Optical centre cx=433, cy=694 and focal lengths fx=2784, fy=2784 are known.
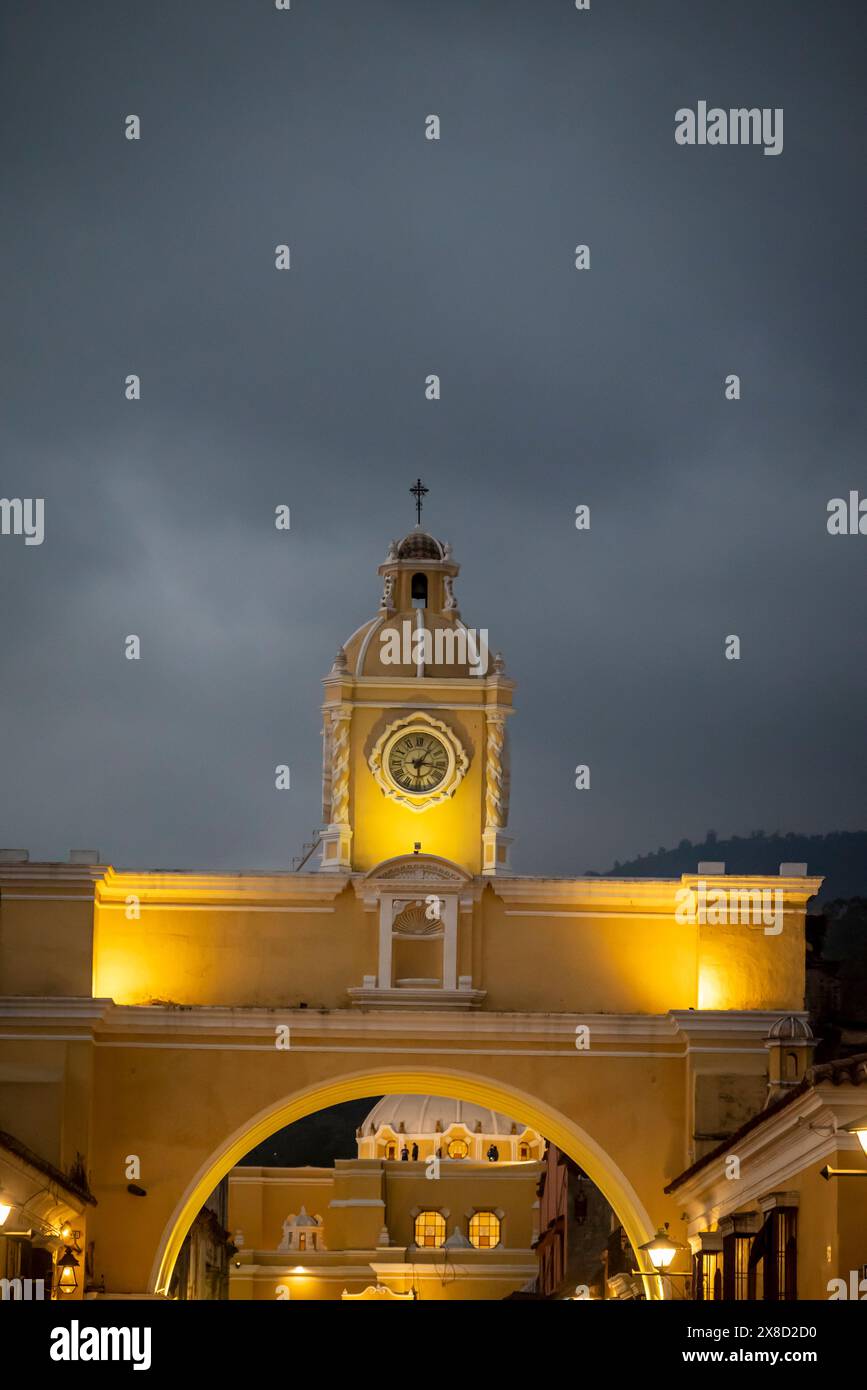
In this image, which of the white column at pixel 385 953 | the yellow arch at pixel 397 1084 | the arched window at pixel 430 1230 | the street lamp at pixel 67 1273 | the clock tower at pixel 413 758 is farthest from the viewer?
the arched window at pixel 430 1230

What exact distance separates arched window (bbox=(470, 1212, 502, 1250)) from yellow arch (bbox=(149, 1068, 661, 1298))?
3308 cm

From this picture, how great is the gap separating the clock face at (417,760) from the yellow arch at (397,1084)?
4.57m

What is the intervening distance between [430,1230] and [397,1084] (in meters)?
33.7

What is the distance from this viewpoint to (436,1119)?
77875mm

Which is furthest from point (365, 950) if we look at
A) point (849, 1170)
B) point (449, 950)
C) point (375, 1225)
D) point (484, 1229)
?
point (484, 1229)

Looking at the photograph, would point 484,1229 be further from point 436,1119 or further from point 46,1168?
point 46,1168

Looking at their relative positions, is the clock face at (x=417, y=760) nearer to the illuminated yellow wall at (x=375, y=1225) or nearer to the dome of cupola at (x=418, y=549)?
the dome of cupola at (x=418, y=549)

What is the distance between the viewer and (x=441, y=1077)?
4156 centimetres

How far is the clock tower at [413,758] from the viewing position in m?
42.9

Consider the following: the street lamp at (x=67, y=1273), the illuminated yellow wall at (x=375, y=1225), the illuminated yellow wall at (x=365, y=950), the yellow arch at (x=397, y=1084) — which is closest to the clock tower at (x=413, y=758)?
the illuminated yellow wall at (x=365, y=950)

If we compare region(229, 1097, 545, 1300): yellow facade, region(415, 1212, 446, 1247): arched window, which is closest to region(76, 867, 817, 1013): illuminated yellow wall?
region(229, 1097, 545, 1300): yellow facade

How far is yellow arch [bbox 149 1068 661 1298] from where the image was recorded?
40.8 meters

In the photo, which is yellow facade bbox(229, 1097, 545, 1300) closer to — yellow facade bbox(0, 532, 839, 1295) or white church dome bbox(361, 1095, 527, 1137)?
white church dome bbox(361, 1095, 527, 1137)
